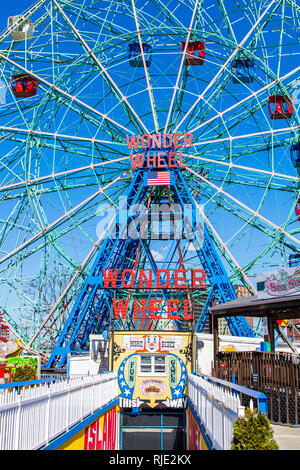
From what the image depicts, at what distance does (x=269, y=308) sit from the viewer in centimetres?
1825

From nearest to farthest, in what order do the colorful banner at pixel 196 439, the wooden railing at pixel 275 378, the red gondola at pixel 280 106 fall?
the colorful banner at pixel 196 439 < the wooden railing at pixel 275 378 < the red gondola at pixel 280 106

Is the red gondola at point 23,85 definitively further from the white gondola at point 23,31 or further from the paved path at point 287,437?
the paved path at point 287,437

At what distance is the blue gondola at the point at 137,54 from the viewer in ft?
119

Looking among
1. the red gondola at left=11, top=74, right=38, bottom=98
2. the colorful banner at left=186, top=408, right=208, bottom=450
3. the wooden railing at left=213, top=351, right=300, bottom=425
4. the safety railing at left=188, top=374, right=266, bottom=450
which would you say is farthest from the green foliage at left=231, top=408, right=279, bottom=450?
the red gondola at left=11, top=74, right=38, bottom=98

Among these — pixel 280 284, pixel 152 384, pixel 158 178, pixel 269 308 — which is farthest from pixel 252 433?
pixel 158 178

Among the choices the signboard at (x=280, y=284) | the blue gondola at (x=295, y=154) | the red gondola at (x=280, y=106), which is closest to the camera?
the signboard at (x=280, y=284)

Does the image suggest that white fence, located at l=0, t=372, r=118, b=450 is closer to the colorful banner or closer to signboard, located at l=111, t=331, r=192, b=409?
the colorful banner

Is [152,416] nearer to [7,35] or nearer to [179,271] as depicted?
[179,271]

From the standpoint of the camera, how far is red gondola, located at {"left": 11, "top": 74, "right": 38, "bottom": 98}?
35344mm

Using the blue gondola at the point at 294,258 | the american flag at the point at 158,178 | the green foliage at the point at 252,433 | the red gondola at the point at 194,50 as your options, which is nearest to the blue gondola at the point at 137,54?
the red gondola at the point at 194,50

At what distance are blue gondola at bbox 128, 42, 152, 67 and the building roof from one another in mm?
20720

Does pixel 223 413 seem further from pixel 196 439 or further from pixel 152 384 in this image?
pixel 152 384

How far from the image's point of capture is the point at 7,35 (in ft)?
116

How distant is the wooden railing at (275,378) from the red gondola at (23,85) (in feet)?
79.9
